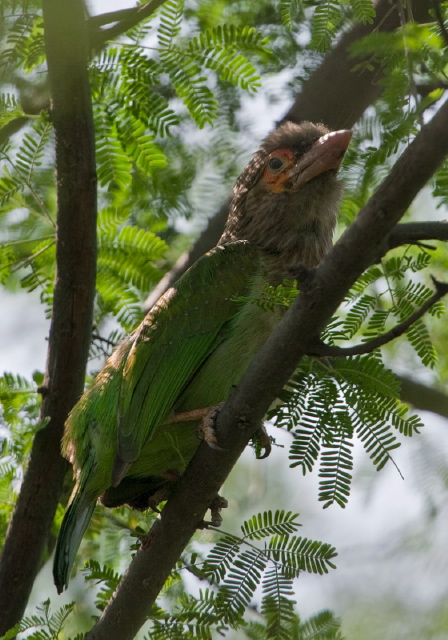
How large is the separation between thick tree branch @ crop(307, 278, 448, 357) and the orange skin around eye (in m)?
2.07

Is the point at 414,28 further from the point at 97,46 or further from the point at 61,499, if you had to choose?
the point at 61,499

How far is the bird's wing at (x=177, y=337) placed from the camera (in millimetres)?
4086

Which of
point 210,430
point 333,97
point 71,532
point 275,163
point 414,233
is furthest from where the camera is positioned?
point 333,97

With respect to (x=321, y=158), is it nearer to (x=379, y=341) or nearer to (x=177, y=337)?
(x=177, y=337)

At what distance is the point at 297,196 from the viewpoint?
4906mm

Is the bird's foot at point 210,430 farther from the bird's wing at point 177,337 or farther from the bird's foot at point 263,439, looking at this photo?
the bird's wing at point 177,337

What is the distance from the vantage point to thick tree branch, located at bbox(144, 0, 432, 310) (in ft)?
18.0

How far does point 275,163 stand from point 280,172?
63 mm

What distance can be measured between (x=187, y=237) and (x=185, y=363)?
9.76 ft

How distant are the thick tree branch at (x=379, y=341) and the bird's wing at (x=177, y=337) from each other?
99cm

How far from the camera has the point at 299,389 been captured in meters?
4.02

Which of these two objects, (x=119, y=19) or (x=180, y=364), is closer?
(x=180, y=364)

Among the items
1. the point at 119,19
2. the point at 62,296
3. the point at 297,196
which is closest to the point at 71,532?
the point at 62,296

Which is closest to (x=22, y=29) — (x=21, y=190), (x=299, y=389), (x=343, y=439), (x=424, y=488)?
(x=21, y=190)
